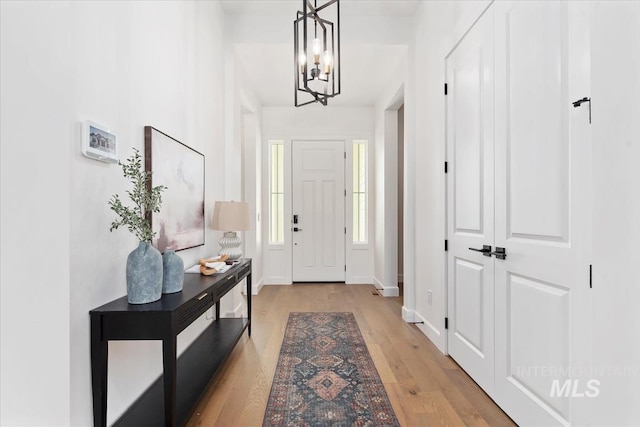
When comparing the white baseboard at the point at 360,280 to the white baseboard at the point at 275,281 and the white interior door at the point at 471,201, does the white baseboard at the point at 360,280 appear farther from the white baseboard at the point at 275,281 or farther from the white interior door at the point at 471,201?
Answer: the white interior door at the point at 471,201

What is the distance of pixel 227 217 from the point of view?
284 centimetres

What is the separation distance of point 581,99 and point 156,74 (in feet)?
7.15

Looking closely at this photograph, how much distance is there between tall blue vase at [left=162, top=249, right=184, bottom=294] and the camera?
5.82 ft

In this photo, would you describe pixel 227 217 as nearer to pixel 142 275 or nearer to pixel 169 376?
pixel 142 275

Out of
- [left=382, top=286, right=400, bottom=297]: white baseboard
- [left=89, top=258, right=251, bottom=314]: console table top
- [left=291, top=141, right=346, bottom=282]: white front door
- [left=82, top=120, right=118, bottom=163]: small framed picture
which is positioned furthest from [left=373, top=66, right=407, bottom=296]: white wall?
[left=82, top=120, right=118, bottom=163]: small framed picture

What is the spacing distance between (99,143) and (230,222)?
1457 mm

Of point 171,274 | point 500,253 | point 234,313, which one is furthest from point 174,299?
point 234,313

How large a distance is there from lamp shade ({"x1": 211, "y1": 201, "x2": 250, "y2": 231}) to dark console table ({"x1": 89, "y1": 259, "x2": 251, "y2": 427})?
707 millimetres

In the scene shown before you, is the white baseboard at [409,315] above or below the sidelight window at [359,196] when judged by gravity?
below

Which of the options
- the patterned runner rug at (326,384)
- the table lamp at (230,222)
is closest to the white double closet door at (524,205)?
the patterned runner rug at (326,384)

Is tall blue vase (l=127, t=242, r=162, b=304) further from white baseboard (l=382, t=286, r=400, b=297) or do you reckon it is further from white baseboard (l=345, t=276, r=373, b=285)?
white baseboard (l=345, t=276, r=373, b=285)

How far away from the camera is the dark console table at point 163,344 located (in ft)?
4.70

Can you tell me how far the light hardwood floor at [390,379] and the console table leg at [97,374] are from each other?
483 millimetres

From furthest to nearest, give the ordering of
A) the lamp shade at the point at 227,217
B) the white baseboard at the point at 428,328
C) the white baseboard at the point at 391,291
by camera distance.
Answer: the white baseboard at the point at 391,291, the lamp shade at the point at 227,217, the white baseboard at the point at 428,328
